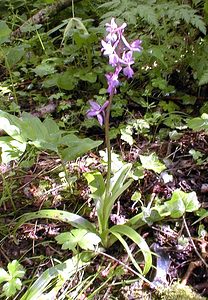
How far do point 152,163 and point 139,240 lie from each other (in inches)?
18.3

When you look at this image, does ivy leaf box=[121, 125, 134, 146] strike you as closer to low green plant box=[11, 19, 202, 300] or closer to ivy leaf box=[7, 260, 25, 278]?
low green plant box=[11, 19, 202, 300]

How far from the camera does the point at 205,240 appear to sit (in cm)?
177

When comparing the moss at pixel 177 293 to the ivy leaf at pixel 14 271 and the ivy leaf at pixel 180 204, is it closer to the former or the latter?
the ivy leaf at pixel 180 204

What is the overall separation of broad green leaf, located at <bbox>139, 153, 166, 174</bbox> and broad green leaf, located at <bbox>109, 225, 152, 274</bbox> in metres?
0.36

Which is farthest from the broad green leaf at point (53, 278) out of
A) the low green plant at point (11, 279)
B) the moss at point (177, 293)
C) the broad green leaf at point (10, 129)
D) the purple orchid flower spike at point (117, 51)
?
the purple orchid flower spike at point (117, 51)

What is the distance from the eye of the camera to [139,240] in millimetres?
1636

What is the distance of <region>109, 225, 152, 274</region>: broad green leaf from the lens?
1605mm

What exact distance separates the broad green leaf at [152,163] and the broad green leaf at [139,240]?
1.19ft

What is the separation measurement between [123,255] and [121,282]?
0.43 feet

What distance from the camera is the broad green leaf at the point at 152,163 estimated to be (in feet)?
6.44

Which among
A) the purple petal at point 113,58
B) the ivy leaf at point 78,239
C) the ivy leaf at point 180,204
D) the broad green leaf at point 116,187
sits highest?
the purple petal at point 113,58

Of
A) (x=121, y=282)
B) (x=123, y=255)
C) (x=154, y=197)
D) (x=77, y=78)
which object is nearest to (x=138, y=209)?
(x=154, y=197)

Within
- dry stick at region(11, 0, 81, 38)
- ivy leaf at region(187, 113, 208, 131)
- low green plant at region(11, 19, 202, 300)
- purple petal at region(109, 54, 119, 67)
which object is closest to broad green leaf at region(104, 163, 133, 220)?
low green plant at region(11, 19, 202, 300)

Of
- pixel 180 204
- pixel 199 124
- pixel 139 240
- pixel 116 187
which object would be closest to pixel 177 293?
pixel 139 240
